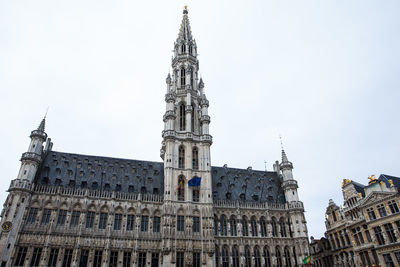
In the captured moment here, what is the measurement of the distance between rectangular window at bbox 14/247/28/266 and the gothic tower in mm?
18987

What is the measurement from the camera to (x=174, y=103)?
55625 mm

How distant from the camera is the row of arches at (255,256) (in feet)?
148

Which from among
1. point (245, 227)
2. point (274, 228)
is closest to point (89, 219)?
point (245, 227)

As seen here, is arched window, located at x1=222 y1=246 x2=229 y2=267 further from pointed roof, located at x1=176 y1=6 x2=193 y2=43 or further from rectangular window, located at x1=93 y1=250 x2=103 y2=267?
pointed roof, located at x1=176 y1=6 x2=193 y2=43

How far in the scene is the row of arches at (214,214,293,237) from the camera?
47.8 metres

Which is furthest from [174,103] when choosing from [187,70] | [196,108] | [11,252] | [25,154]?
[11,252]

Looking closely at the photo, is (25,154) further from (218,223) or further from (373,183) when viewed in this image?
(373,183)

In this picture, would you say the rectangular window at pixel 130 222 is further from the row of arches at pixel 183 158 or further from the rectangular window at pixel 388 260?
the rectangular window at pixel 388 260

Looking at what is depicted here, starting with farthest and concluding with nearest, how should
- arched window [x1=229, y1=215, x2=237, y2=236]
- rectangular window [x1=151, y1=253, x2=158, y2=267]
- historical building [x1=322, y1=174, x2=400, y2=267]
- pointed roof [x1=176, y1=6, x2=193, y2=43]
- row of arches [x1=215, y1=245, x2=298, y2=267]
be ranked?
1. pointed roof [x1=176, y1=6, x2=193, y2=43]
2. arched window [x1=229, y1=215, x2=237, y2=236]
3. row of arches [x1=215, y1=245, x2=298, y2=267]
4. rectangular window [x1=151, y1=253, x2=158, y2=267]
5. historical building [x1=322, y1=174, x2=400, y2=267]

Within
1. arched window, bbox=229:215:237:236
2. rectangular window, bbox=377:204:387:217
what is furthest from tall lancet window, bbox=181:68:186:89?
rectangular window, bbox=377:204:387:217

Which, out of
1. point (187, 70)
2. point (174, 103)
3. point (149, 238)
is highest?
point (187, 70)

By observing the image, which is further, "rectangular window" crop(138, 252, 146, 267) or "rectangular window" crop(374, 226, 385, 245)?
"rectangular window" crop(138, 252, 146, 267)

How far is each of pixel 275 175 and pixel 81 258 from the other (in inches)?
1574

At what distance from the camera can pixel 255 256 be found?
46688mm
